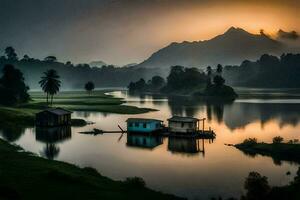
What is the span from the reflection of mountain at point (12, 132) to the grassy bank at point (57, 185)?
106 feet

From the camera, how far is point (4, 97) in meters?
144

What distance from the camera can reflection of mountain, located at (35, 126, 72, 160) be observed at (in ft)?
234

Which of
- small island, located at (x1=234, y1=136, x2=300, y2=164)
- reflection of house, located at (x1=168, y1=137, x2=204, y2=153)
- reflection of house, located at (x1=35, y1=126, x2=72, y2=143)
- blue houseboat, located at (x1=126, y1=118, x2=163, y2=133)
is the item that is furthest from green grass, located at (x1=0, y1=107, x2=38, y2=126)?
small island, located at (x1=234, y1=136, x2=300, y2=164)

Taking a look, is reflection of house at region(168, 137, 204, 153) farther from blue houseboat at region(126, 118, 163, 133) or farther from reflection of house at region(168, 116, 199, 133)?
blue houseboat at region(126, 118, 163, 133)

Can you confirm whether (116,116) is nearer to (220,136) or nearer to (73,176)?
(220,136)

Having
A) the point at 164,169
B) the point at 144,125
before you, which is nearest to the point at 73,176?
the point at 164,169

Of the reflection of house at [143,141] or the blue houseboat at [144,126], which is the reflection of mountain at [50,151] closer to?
the reflection of house at [143,141]

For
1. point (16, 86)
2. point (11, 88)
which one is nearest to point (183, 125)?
point (11, 88)

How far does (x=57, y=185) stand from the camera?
4197 cm

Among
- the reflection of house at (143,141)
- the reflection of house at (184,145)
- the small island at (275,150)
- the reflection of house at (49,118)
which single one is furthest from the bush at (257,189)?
the reflection of house at (49,118)

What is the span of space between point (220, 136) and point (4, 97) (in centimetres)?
8636

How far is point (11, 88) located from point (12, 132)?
68173 mm

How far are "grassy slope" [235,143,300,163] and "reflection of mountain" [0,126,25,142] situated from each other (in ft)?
154

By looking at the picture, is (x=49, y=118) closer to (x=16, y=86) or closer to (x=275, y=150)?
(x=275, y=150)
